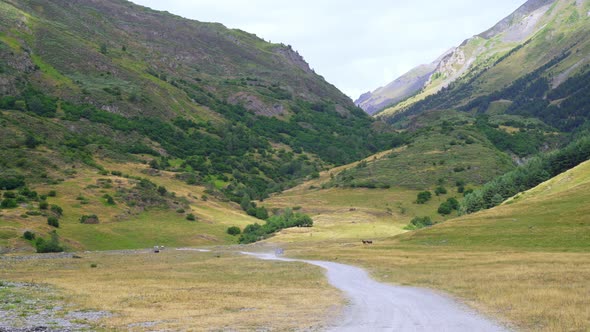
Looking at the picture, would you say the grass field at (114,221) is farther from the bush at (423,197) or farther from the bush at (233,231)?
the bush at (423,197)

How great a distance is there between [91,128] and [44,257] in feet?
398

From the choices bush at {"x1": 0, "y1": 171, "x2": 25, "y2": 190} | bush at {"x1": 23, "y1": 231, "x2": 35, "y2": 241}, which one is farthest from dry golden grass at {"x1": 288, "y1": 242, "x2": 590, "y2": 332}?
bush at {"x1": 0, "y1": 171, "x2": 25, "y2": 190}

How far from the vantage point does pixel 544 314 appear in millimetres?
24297

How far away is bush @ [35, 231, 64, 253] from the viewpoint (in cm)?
8062

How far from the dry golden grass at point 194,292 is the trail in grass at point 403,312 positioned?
1502 millimetres

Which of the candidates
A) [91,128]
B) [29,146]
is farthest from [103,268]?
[91,128]

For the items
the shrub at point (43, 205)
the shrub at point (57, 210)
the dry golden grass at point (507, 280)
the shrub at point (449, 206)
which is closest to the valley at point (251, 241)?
the dry golden grass at point (507, 280)

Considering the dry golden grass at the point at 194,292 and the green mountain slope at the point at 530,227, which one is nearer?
the dry golden grass at the point at 194,292

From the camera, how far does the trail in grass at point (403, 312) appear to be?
23.2 meters

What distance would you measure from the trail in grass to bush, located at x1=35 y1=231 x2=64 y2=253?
59.0m

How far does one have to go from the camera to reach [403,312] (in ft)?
89.0

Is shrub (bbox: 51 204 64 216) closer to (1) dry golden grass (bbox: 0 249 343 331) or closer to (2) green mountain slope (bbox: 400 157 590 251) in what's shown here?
(1) dry golden grass (bbox: 0 249 343 331)

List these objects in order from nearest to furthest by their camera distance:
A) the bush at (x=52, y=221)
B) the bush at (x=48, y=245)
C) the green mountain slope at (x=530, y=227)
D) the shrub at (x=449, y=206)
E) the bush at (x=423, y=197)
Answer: the green mountain slope at (x=530, y=227), the bush at (x=48, y=245), the bush at (x=52, y=221), the shrub at (x=449, y=206), the bush at (x=423, y=197)

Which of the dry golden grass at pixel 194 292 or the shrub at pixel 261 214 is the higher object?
the shrub at pixel 261 214
